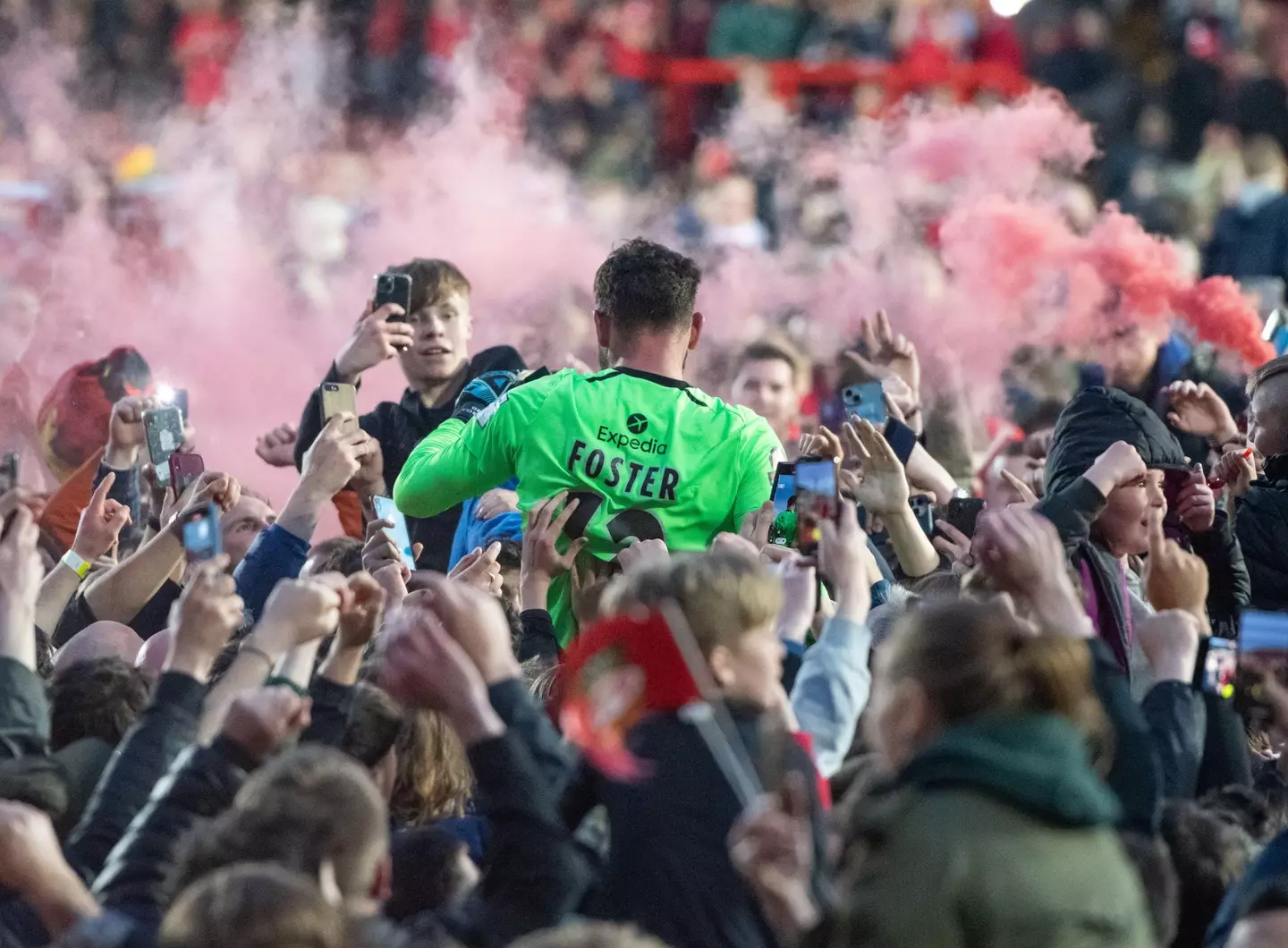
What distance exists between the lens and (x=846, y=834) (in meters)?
2.69

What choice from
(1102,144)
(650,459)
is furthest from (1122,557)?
(1102,144)

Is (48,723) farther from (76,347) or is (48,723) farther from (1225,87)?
(1225,87)

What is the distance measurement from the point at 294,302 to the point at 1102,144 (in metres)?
6.40

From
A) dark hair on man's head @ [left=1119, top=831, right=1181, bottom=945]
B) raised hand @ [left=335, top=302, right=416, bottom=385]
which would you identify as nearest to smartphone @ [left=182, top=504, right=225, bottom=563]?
dark hair on man's head @ [left=1119, top=831, right=1181, bottom=945]

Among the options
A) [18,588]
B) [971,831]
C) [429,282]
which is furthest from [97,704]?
[429,282]

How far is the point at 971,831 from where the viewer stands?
8.33 feet

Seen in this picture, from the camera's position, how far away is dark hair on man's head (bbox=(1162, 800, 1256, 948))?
3463 mm

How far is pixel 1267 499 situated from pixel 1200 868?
2.37 meters

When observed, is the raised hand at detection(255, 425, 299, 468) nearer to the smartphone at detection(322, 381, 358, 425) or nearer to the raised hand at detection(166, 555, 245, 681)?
the smartphone at detection(322, 381, 358, 425)

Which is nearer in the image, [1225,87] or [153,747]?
[153,747]

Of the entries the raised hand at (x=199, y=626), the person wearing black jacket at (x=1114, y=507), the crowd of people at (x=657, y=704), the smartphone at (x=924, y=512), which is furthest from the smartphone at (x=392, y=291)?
the raised hand at (x=199, y=626)

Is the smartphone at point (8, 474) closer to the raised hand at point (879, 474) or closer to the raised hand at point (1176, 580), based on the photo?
the raised hand at point (879, 474)

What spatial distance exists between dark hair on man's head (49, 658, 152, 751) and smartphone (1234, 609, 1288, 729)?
2.19 metres

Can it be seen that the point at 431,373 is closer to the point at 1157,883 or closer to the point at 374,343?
the point at 374,343
